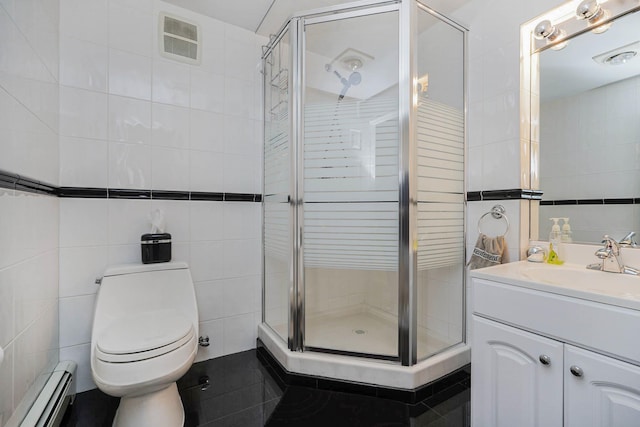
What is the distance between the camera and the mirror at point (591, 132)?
1313mm

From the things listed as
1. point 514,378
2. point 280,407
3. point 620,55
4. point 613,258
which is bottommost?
point 280,407

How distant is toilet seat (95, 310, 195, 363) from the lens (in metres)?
1.15

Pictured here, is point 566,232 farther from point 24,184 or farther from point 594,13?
point 24,184

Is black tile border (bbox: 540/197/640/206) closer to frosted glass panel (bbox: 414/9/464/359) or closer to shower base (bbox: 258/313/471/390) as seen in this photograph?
frosted glass panel (bbox: 414/9/464/359)

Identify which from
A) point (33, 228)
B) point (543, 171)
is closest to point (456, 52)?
point (543, 171)

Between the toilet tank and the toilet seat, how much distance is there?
0.08 m

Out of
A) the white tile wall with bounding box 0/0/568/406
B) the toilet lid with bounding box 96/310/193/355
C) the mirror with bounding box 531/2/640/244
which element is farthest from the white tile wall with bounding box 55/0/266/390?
the mirror with bounding box 531/2/640/244

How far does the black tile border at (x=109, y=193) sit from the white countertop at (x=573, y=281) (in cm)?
156

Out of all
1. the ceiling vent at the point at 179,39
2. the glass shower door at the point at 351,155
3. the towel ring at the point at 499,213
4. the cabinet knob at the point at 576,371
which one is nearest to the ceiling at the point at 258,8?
the ceiling vent at the point at 179,39

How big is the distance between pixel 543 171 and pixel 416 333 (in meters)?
1.13

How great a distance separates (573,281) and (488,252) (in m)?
0.42

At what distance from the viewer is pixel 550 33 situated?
1497mm

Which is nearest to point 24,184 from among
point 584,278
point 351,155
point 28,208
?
point 28,208

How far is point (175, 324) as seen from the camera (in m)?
1.40
